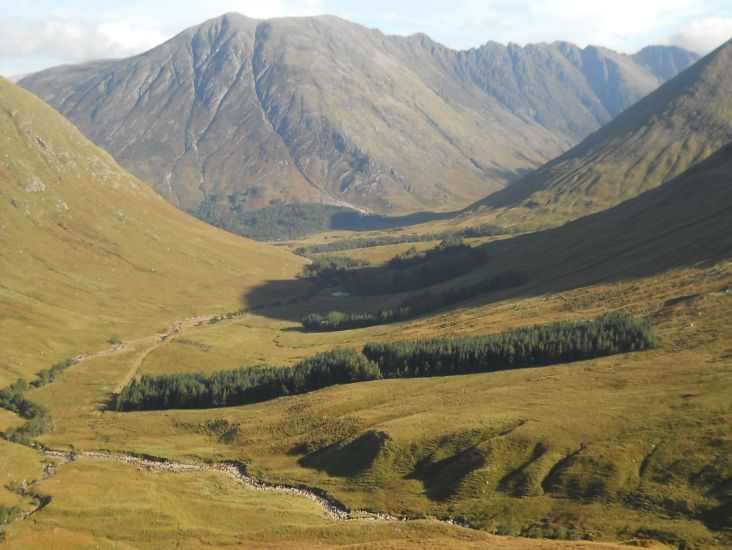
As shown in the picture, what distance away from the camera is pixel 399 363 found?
176500mm

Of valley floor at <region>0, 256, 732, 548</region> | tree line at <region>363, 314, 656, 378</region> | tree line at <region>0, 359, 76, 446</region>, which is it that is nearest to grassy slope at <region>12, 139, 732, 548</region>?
valley floor at <region>0, 256, 732, 548</region>

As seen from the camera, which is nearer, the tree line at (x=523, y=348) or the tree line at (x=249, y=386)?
the tree line at (x=523, y=348)

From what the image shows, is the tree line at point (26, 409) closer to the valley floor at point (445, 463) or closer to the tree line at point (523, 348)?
the valley floor at point (445, 463)

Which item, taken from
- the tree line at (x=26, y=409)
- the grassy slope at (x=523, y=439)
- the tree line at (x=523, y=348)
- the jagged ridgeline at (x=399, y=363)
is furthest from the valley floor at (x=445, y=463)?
the jagged ridgeline at (x=399, y=363)

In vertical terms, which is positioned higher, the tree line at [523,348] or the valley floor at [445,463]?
the tree line at [523,348]

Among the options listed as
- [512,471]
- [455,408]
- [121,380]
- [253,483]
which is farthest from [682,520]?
[121,380]

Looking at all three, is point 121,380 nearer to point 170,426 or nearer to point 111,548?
point 170,426

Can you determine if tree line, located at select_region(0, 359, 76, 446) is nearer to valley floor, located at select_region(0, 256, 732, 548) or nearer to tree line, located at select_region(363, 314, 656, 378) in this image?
valley floor, located at select_region(0, 256, 732, 548)

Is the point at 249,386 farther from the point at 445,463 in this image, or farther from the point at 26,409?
the point at 445,463

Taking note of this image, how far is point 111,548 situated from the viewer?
290 feet

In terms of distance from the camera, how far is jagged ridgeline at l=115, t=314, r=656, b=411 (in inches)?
6324

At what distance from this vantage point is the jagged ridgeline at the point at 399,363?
161 metres

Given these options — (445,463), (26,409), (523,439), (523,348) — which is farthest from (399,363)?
(26,409)

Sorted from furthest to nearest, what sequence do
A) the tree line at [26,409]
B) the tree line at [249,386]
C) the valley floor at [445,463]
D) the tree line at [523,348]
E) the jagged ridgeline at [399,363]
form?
the tree line at [249,386]
the jagged ridgeline at [399,363]
the tree line at [523,348]
the tree line at [26,409]
the valley floor at [445,463]
